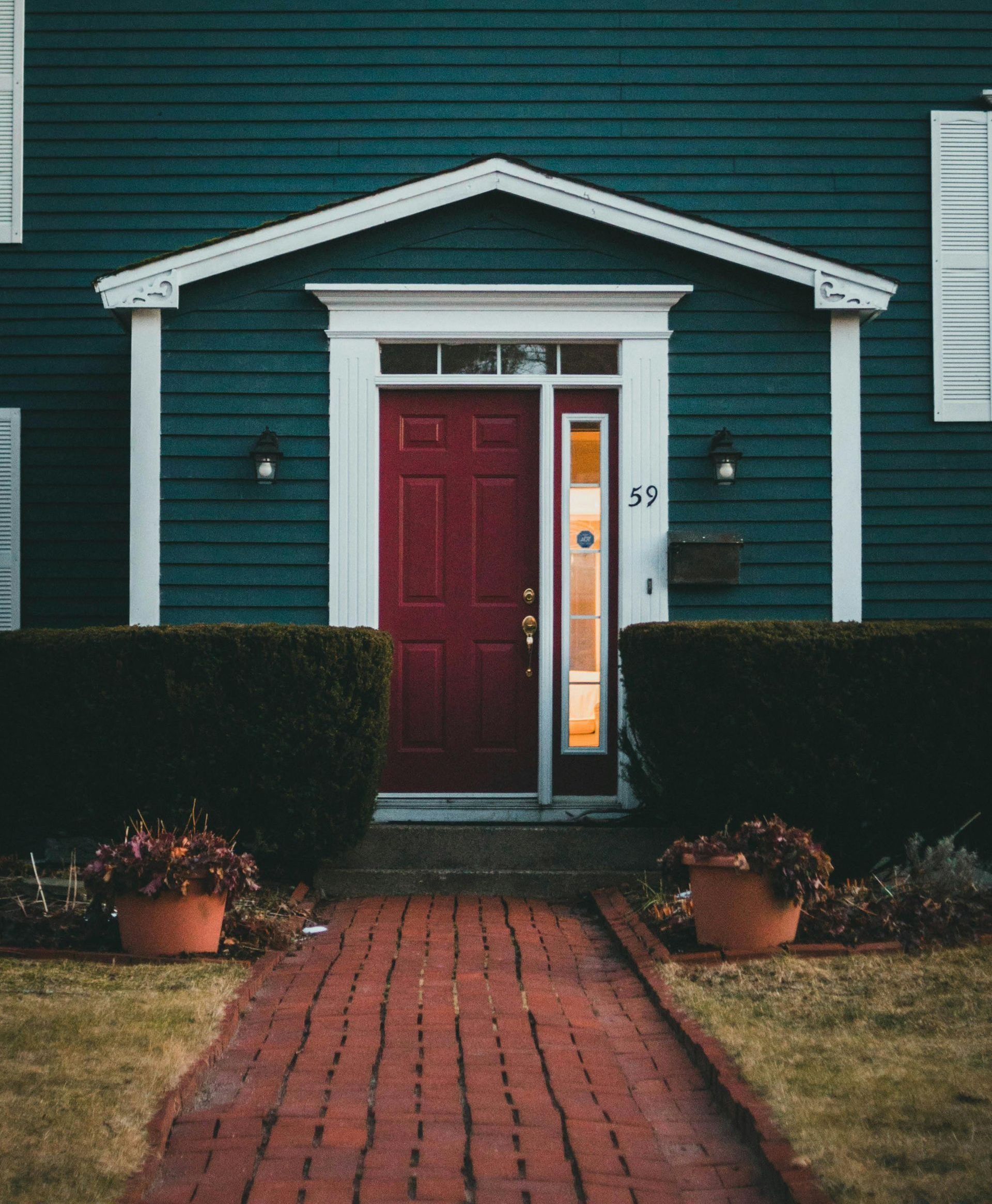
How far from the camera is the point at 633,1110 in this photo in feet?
10.7

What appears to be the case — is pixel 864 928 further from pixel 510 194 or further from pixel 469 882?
pixel 510 194

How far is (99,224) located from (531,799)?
15.6ft

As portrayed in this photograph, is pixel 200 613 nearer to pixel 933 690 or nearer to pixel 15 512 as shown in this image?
pixel 15 512

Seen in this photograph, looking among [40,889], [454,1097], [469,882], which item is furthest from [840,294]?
[40,889]

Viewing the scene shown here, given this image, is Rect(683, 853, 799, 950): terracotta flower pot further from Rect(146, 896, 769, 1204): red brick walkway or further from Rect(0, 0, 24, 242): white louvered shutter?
Rect(0, 0, 24, 242): white louvered shutter

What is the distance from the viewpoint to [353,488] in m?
6.77

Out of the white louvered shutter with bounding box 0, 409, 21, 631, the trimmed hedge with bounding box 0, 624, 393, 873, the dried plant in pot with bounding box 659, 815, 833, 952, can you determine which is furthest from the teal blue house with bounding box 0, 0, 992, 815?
the dried plant in pot with bounding box 659, 815, 833, 952

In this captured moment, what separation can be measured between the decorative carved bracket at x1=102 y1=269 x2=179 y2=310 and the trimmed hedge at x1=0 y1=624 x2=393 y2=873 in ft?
6.26

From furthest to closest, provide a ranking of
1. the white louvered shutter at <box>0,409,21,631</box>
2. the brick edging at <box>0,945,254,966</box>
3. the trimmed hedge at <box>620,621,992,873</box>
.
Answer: the white louvered shutter at <box>0,409,21,631</box> < the trimmed hedge at <box>620,621,992,873</box> < the brick edging at <box>0,945,254,966</box>

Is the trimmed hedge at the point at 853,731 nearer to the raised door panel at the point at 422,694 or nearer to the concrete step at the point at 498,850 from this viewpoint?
the concrete step at the point at 498,850

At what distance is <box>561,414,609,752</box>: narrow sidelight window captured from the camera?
6883 mm

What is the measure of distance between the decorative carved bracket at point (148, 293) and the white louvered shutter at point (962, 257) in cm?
487

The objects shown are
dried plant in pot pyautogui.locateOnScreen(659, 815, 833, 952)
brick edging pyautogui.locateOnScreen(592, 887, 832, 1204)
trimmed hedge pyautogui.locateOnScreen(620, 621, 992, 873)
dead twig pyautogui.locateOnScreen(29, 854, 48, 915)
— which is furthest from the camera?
trimmed hedge pyautogui.locateOnScreen(620, 621, 992, 873)

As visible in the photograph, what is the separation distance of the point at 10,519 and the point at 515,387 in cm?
351
